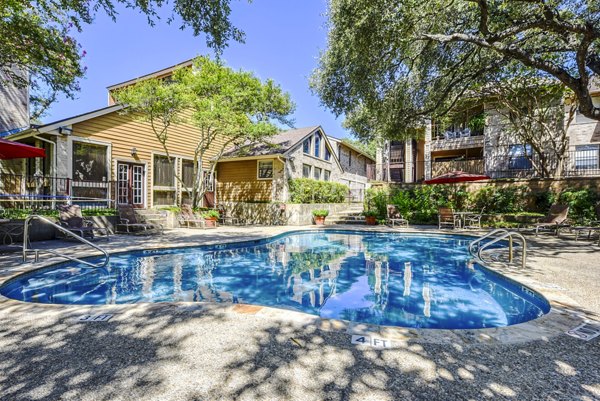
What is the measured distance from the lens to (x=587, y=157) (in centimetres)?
1703

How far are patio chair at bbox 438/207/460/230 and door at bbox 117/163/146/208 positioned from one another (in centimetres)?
1397

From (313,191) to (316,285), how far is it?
1163 cm

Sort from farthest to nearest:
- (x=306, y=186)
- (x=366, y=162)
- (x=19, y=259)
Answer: (x=366, y=162) → (x=306, y=186) → (x=19, y=259)

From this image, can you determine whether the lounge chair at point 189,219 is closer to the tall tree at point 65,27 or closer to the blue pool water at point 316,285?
the blue pool water at point 316,285

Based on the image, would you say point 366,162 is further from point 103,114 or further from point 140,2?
point 140,2

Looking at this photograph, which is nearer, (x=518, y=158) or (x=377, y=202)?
(x=377, y=202)

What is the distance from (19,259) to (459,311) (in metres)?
8.53

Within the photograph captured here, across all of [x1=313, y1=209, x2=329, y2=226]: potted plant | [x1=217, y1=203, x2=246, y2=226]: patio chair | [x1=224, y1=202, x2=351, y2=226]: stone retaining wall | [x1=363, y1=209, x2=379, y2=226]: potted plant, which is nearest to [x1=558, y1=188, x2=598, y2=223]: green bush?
[x1=363, y1=209, x2=379, y2=226]: potted plant

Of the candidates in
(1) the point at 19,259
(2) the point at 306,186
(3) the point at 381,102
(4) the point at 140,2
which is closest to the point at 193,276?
(1) the point at 19,259

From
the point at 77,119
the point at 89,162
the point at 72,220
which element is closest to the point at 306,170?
the point at 89,162

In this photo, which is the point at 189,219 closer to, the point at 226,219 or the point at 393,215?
the point at 226,219

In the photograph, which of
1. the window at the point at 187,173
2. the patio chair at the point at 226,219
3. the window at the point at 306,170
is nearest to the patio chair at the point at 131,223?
the patio chair at the point at 226,219

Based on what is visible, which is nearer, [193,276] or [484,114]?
[193,276]

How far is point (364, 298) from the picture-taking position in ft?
17.5
